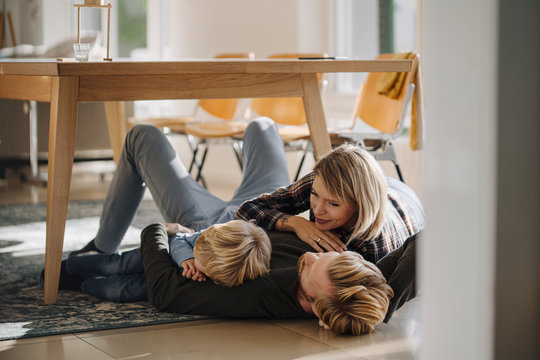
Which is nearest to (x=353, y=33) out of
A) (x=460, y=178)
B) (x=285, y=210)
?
(x=285, y=210)

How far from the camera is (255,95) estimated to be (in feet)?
8.55

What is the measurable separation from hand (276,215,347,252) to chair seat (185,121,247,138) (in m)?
1.87

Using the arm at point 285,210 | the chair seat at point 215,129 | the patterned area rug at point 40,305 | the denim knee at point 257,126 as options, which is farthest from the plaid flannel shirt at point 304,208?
the chair seat at point 215,129

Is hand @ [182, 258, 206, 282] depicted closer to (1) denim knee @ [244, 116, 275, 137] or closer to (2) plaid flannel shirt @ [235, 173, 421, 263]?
(2) plaid flannel shirt @ [235, 173, 421, 263]

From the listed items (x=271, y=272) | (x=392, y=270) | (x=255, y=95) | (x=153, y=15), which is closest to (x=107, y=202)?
(x=255, y=95)

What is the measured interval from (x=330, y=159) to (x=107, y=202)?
855 mm

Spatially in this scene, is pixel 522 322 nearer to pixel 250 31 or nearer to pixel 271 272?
pixel 271 272

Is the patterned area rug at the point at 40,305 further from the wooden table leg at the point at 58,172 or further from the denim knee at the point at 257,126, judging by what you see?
the denim knee at the point at 257,126

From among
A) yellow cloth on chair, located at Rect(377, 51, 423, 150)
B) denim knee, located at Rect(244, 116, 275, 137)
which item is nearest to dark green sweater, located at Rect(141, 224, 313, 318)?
denim knee, located at Rect(244, 116, 275, 137)

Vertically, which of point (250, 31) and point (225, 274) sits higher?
point (250, 31)

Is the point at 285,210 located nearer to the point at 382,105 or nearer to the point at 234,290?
the point at 234,290

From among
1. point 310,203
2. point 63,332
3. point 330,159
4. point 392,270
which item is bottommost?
point 63,332

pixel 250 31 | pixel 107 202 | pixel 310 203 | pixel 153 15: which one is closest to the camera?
pixel 310 203

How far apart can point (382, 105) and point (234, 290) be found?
201 cm
